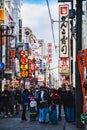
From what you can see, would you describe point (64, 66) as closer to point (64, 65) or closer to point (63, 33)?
point (64, 65)

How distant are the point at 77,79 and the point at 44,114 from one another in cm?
537

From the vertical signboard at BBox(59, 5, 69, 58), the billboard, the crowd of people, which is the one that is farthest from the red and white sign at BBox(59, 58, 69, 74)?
the crowd of people

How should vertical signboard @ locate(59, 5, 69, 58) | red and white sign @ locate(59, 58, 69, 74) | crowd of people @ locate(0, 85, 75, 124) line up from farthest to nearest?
red and white sign @ locate(59, 58, 69, 74), vertical signboard @ locate(59, 5, 69, 58), crowd of people @ locate(0, 85, 75, 124)

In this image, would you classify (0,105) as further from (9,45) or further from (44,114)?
(9,45)

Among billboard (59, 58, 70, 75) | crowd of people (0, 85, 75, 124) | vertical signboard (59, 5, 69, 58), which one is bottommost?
billboard (59, 58, 70, 75)

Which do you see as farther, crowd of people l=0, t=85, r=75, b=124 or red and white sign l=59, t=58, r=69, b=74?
red and white sign l=59, t=58, r=69, b=74

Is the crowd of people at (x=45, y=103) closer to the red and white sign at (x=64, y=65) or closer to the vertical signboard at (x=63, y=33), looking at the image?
the vertical signboard at (x=63, y=33)

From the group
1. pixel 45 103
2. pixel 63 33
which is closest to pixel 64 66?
pixel 63 33

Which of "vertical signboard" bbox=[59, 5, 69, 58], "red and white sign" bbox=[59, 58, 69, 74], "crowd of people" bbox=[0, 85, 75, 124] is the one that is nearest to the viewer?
"crowd of people" bbox=[0, 85, 75, 124]

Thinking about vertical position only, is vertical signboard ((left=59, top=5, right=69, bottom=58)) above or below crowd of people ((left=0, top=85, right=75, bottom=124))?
above

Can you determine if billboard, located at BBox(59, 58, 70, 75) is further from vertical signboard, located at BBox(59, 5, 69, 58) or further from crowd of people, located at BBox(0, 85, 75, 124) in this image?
crowd of people, located at BBox(0, 85, 75, 124)

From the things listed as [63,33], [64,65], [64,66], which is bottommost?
[64,66]

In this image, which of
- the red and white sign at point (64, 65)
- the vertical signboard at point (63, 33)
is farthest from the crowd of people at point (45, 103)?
the red and white sign at point (64, 65)

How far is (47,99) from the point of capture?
30656 millimetres
